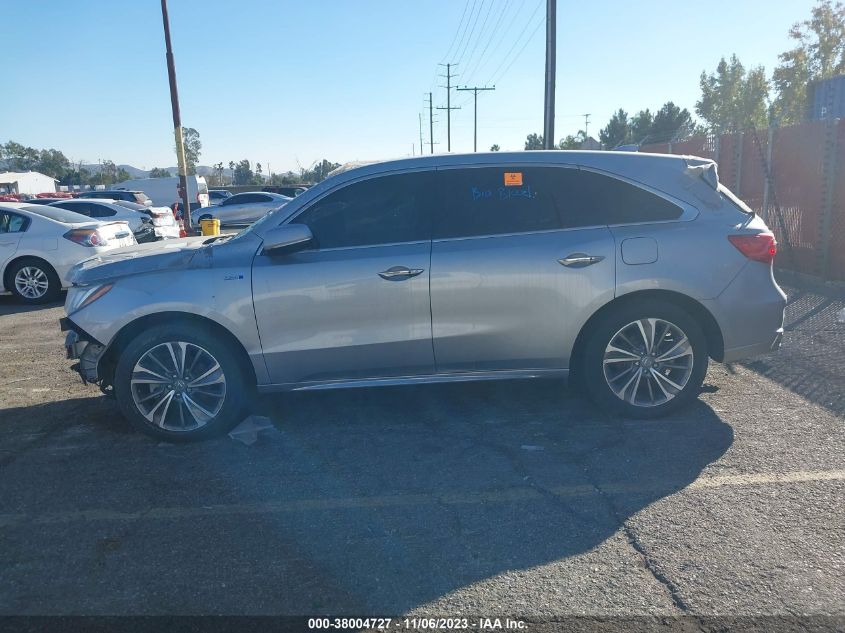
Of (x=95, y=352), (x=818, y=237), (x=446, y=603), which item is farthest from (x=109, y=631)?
(x=818, y=237)

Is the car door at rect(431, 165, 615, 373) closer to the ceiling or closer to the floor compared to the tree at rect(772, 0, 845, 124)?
closer to the floor

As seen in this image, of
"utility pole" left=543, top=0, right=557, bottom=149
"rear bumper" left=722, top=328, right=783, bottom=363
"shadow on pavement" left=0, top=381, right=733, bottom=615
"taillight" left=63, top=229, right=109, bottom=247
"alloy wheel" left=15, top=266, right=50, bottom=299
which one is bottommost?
"shadow on pavement" left=0, top=381, right=733, bottom=615

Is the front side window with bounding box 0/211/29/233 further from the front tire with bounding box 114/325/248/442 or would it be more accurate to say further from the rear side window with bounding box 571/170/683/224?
the rear side window with bounding box 571/170/683/224

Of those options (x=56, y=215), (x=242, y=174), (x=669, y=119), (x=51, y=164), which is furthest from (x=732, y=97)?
(x=51, y=164)

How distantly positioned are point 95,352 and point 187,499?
61.1 inches

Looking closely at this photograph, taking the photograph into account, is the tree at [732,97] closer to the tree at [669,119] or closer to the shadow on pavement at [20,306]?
the tree at [669,119]

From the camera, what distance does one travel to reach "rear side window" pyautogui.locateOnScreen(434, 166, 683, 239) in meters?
4.95

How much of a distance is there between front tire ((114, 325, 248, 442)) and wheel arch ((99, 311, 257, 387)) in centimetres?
4

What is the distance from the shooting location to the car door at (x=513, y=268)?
15.8 ft

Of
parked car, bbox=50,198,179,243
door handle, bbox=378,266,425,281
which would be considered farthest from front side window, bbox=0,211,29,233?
door handle, bbox=378,266,425,281

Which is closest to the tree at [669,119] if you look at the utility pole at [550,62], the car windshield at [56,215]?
the utility pole at [550,62]

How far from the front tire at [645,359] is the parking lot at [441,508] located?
0.17 meters

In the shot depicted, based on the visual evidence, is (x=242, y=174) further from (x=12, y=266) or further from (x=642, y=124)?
(x=12, y=266)

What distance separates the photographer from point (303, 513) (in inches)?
151
